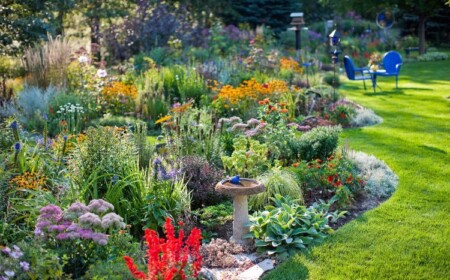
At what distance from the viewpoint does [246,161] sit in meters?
5.81

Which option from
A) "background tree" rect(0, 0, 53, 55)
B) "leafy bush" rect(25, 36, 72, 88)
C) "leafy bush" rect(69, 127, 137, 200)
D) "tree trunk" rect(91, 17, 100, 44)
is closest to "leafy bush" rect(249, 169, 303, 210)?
"leafy bush" rect(69, 127, 137, 200)

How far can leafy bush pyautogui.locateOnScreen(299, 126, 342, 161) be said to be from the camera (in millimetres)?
6438

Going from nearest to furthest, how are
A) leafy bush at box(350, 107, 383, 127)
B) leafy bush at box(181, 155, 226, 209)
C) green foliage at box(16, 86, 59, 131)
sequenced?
1. leafy bush at box(181, 155, 226, 209)
2. green foliage at box(16, 86, 59, 131)
3. leafy bush at box(350, 107, 383, 127)

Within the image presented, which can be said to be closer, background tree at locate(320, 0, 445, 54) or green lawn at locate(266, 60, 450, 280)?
green lawn at locate(266, 60, 450, 280)

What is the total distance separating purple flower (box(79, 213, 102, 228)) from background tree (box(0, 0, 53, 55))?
31.8ft

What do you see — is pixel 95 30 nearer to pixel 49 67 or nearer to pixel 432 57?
pixel 49 67

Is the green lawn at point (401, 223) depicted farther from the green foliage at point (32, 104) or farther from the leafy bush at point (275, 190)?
the green foliage at point (32, 104)

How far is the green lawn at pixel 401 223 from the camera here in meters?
4.14

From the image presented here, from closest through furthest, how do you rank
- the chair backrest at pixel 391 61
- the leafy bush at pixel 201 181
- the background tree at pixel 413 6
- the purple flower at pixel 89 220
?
the purple flower at pixel 89 220 < the leafy bush at pixel 201 181 < the chair backrest at pixel 391 61 < the background tree at pixel 413 6

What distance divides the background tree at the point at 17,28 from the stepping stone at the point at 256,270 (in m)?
9.56

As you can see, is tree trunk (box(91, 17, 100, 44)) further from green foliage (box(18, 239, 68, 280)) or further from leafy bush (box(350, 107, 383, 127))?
green foliage (box(18, 239, 68, 280))

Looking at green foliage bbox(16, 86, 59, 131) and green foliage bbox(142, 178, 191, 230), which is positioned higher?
green foliage bbox(16, 86, 59, 131)

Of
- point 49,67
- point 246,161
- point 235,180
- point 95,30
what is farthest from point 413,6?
point 235,180

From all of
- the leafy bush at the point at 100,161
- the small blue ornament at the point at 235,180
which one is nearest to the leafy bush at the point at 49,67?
the leafy bush at the point at 100,161
